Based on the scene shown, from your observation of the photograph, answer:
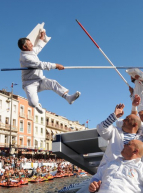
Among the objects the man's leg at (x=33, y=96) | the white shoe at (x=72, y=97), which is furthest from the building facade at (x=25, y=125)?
the white shoe at (x=72, y=97)

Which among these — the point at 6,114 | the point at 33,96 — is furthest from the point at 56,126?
the point at 33,96

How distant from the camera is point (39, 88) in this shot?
18.3 feet

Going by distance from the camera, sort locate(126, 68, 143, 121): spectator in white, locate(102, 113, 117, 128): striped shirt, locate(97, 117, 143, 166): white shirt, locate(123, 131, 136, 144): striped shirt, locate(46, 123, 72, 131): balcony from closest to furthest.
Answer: locate(102, 113, 117, 128): striped shirt → locate(97, 117, 143, 166): white shirt → locate(123, 131, 136, 144): striped shirt → locate(126, 68, 143, 121): spectator in white → locate(46, 123, 72, 131): balcony

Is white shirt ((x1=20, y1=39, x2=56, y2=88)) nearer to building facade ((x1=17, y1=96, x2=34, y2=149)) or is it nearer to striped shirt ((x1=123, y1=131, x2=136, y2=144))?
striped shirt ((x1=123, y1=131, x2=136, y2=144))

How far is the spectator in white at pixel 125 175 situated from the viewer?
4.00 m

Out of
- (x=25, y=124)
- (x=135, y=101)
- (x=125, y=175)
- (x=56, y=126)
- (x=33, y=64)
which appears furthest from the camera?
(x=56, y=126)

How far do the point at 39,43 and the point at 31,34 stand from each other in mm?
212

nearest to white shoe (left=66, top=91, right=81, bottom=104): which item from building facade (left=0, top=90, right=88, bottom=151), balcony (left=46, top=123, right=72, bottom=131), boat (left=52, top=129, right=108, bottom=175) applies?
boat (left=52, top=129, right=108, bottom=175)

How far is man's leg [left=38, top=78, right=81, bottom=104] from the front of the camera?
521 centimetres

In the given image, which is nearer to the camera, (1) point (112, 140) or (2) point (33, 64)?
(1) point (112, 140)

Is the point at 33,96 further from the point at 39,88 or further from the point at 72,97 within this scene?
the point at 72,97

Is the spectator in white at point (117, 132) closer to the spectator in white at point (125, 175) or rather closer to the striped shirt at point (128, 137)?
the striped shirt at point (128, 137)

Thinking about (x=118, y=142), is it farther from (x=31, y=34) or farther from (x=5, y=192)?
(x=5, y=192)

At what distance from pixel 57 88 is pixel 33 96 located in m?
0.42
